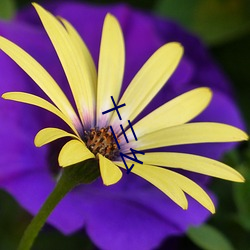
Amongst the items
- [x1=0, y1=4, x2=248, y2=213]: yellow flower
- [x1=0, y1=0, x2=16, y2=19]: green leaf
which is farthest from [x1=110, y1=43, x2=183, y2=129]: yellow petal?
[x1=0, y1=0, x2=16, y2=19]: green leaf

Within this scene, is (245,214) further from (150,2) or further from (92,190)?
(150,2)

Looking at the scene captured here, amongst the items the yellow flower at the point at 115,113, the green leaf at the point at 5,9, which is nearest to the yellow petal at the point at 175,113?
the yellow flower at the point at 115,113

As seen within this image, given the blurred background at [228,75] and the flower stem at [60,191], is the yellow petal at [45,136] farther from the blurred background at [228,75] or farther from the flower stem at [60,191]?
the blurred background at [228,75]

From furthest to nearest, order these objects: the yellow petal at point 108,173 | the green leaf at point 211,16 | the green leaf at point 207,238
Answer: the green leaf at point 211,16, the green leaf at point 207,238, the yellow petal at point 108,173

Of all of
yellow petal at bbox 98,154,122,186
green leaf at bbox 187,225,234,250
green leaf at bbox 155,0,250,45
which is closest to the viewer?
yellow petal at bbox 98,154,122,186

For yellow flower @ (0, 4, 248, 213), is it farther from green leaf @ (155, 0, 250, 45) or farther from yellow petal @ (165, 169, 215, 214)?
green leaf @ (155, 0, 250, 45)

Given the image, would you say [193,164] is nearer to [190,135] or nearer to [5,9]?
[190,135]

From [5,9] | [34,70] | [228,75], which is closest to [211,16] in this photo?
[228,75]
